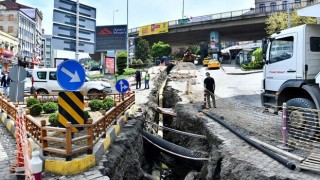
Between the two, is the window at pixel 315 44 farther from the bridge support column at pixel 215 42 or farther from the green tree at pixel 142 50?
the green tree at pixel 142 50

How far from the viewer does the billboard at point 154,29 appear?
5441 centimetres

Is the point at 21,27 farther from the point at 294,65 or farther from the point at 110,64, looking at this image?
the point at 294,65

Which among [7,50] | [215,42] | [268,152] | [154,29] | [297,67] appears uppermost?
[154,29]

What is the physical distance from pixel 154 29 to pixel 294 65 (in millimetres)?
48208

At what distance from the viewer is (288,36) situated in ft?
31.0

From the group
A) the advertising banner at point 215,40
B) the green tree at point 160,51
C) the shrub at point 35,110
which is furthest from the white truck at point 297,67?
the green tree at point 160,51

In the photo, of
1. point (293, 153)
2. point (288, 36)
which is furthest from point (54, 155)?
point (288, 36)

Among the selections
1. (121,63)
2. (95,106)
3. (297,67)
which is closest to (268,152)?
(297,67)

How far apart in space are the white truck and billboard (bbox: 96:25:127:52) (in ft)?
102

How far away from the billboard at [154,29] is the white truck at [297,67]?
44972mm

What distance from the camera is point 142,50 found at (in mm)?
57188

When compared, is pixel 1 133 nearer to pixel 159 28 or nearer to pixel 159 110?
pixel 159 110

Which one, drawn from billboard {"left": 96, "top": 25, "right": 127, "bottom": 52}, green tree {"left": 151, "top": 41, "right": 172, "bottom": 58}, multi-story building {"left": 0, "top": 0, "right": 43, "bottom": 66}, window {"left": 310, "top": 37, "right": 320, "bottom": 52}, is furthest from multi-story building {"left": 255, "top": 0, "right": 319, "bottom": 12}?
multi-story building {"left": 0, "top": 0, "right": 43, "bottom": 66}

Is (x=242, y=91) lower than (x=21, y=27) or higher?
lower
